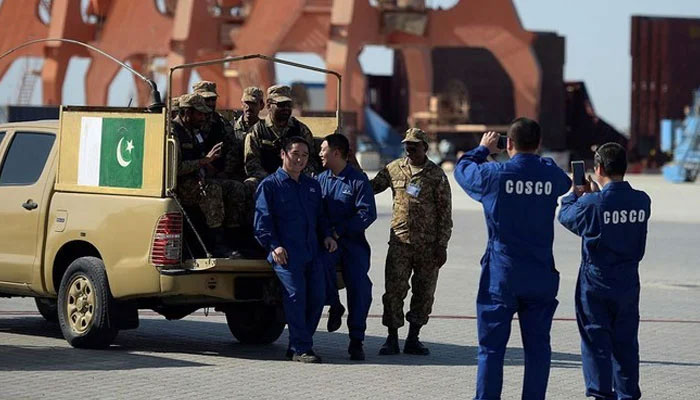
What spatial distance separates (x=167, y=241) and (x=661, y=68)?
56.4 meters

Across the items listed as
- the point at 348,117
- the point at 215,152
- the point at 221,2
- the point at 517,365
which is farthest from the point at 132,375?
the point at 221,2

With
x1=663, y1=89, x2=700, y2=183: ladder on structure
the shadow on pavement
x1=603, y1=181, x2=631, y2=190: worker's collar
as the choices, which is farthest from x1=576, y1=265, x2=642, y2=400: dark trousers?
x1=663, y1=89, x2=700, y2=183: ladder on structure

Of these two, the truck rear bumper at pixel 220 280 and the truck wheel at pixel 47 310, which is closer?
the truck rear bumper at pixel 220 280

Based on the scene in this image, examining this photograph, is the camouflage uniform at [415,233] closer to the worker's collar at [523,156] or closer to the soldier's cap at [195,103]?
the soldier's cap at [195,103]

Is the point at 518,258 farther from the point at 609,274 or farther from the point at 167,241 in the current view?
the point at 167,241

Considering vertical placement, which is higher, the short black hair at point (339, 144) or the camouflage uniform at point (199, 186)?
the short black hair at point (339, 144)

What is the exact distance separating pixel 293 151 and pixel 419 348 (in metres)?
1.86

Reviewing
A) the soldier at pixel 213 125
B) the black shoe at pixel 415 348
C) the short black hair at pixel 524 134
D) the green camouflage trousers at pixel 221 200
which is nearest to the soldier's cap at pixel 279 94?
the soldier at pixel 213 125

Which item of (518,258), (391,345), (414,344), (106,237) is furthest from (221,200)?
(518,258)

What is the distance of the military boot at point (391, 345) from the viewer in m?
11.8

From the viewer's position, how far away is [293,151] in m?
11.1

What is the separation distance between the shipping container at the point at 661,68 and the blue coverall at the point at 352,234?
181 feet

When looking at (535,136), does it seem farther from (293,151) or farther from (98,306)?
(98,306)

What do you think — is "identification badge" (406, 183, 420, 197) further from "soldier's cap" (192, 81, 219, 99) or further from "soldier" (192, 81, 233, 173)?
"soldier's cap" (192, 81, 219, 99)
